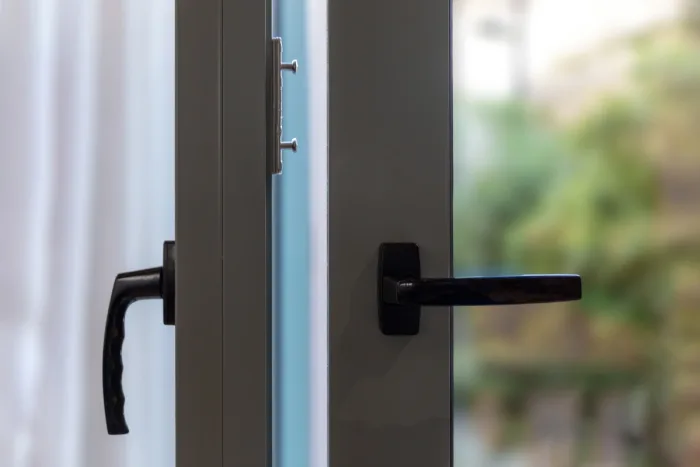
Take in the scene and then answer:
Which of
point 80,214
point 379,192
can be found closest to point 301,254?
point 379,192

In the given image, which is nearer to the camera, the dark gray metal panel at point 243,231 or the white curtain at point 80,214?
the dark gray metal panel at point 243,231

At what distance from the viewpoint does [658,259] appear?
48cm

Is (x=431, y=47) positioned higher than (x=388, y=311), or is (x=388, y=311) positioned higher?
(x=431, y=47)

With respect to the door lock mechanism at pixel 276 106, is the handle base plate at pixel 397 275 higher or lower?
lower

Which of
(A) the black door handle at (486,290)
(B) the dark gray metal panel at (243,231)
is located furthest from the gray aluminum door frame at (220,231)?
(A) the black door handle at (486,290)

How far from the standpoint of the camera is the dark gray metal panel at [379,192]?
442 mm

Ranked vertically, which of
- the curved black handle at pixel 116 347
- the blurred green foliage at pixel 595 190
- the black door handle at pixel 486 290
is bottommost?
the curved black handle at pixel 116 347

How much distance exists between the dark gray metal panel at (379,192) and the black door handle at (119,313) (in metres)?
0.14

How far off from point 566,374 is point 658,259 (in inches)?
5.2

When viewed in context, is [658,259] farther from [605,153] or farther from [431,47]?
[431,47]

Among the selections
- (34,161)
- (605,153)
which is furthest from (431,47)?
(34,161)

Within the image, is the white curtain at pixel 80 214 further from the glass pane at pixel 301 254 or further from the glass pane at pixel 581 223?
the glass pane at pixel 581 223

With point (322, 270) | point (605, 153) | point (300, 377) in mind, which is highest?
point (605, 153)

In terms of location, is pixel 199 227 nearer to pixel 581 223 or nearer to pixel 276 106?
pixel 276 106
